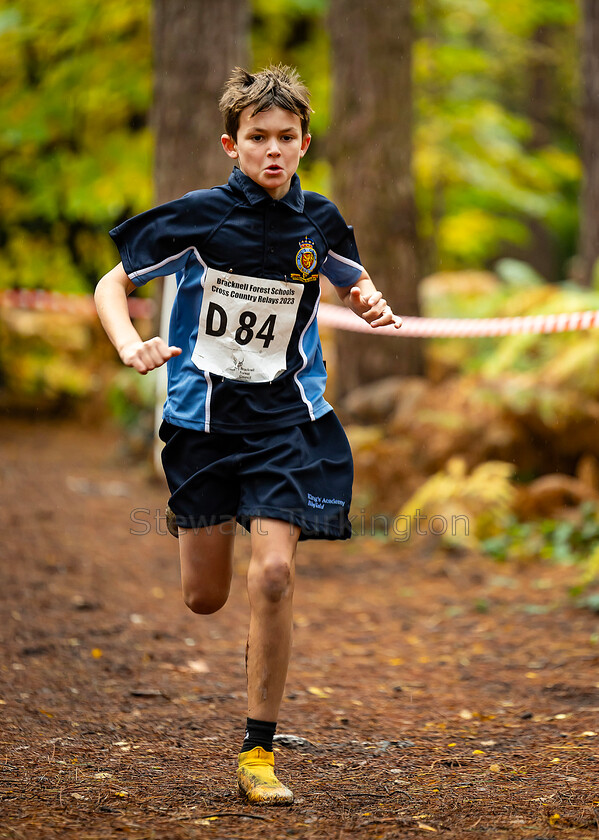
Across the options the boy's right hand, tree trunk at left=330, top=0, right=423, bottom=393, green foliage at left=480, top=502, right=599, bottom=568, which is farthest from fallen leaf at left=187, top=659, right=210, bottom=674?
tree trunk at left=330, top=0, right=423, bottom=393

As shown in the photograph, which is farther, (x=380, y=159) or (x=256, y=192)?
(x=380, y=159)

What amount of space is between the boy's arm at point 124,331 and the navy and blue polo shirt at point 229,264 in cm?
6

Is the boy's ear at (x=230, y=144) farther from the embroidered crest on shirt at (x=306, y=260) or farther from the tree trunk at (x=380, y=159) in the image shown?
the tree trunk at (x=380, y=159)

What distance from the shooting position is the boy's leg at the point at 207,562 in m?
3.48

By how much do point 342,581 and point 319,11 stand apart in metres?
7.63

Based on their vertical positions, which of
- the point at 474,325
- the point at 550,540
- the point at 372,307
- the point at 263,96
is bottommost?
the point at 550,540

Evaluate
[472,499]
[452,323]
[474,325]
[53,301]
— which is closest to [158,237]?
[472,499]

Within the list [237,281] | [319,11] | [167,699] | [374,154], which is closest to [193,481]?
[237,281]

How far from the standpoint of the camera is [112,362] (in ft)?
49.8

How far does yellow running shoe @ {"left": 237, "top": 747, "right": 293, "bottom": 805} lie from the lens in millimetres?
3148

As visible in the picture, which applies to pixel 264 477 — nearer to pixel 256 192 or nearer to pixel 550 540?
pixel 256 192

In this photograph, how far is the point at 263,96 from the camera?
129 inches

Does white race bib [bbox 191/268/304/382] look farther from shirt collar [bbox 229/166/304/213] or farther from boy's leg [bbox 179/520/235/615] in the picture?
boy's leg [bbox 179/520/235/615]

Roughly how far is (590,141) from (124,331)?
8571 millimetres
